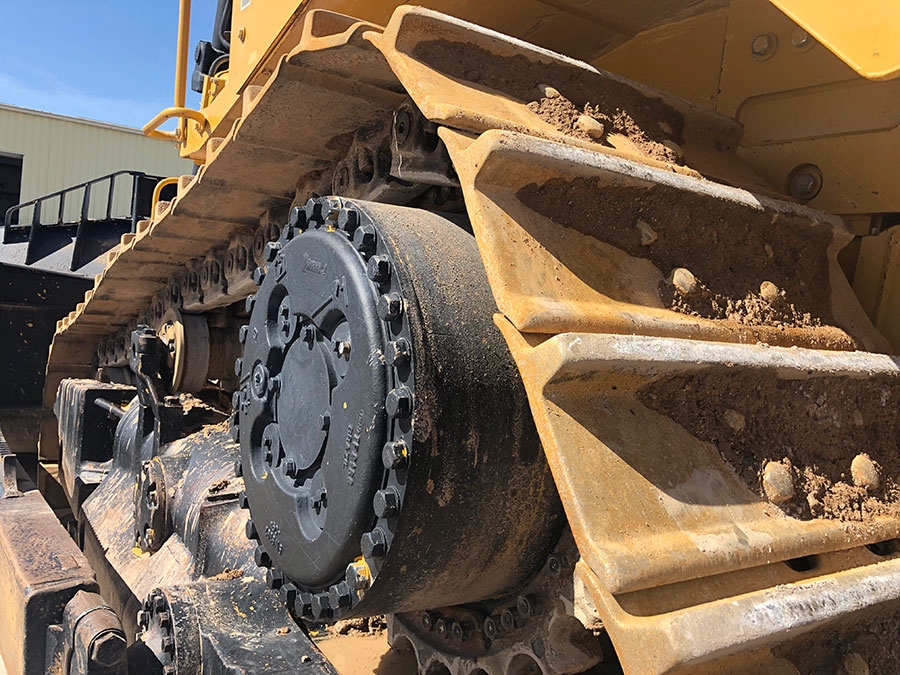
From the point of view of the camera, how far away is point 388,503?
4.15ft

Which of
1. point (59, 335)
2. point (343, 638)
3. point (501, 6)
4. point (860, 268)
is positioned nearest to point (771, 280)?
point (860, 268)

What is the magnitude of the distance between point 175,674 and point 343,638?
51 centimetres

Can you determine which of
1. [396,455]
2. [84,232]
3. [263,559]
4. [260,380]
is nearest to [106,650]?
[263,559]

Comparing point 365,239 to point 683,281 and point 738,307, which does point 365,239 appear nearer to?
point 683,281

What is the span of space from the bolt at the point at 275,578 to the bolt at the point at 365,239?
2.36 feet

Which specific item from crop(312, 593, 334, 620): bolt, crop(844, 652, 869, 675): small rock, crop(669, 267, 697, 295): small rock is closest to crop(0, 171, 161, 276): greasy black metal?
crop(312, 593, 334, 620): bolt

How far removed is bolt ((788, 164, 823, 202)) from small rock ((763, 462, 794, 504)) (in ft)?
2.72

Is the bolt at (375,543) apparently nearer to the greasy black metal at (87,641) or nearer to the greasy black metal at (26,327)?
the greasy black metal at (87,641)

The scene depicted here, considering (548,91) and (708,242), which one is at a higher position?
(548,91)

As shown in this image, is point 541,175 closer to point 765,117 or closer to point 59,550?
point 765,117

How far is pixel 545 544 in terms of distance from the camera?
146 centimetres

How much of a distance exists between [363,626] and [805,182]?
155cm

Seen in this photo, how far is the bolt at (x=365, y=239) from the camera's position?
1.42 meters

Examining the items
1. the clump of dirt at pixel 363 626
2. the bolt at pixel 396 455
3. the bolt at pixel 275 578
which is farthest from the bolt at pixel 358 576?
the clump of dirt at pixel 363 626
